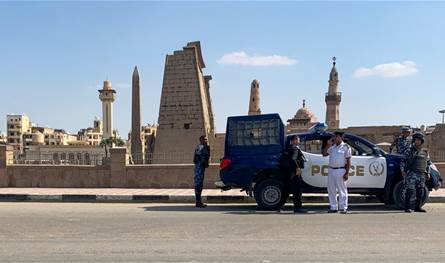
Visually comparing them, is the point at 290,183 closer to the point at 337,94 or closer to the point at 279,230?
the point at 279,230

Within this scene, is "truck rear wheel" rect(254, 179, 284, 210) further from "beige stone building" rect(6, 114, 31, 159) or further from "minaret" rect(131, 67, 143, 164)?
"beige stone building" rect(6, 114, 31, 159)

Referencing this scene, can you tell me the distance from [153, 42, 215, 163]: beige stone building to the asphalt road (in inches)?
596

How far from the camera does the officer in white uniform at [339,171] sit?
31.7 feet

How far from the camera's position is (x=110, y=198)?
41.2 feet

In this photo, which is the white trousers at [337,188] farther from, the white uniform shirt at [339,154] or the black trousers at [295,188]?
the black trousers at [295,188]

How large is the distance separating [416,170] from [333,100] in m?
57.1

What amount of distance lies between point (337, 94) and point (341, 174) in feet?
189

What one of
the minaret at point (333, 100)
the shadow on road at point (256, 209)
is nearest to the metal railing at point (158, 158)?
the shadow on road at point (256, 209)

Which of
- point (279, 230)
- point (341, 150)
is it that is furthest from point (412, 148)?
point (279, 230)

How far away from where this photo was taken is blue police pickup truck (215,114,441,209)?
33.9 ft

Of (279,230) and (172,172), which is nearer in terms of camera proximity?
(279,230)

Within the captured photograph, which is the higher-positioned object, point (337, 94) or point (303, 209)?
point (337, 94)

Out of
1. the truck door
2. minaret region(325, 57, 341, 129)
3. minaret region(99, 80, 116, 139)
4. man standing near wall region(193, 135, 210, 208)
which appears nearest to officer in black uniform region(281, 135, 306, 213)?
the truck door

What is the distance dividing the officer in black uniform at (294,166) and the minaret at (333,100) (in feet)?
185
